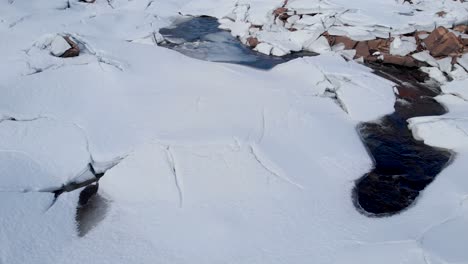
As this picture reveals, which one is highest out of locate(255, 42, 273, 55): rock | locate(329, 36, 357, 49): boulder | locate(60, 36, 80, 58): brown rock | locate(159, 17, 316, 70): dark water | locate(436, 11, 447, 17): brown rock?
locate(436, 11, 447, 17): brown rock

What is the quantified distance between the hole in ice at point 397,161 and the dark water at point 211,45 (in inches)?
92.4

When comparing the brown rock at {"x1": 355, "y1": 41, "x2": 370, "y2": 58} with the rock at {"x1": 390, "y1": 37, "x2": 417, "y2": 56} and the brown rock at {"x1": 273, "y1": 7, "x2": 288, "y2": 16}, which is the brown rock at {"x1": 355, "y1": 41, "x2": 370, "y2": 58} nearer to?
the rock at {"x1": 390, "y1": 37, "x2": 417, "y2": 56}

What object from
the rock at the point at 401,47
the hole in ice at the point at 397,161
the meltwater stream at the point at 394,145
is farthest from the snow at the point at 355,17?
the hole in ice at the point at 397,161

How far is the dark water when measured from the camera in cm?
700

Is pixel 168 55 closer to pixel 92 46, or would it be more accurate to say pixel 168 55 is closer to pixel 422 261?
pixel 92 46

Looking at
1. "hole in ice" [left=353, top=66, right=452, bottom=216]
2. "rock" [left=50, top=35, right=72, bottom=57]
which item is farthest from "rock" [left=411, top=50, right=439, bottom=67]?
"rock" [left=50, top=35, right=72, bottom=57]

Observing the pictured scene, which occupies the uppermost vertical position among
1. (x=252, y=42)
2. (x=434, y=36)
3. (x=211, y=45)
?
(x=434, y=36)

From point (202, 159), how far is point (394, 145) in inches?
87.3

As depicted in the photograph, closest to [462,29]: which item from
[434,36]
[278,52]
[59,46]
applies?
[434,36]

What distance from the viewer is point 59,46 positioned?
5629 millimetres

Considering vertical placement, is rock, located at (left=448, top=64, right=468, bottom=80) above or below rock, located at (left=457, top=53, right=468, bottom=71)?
below

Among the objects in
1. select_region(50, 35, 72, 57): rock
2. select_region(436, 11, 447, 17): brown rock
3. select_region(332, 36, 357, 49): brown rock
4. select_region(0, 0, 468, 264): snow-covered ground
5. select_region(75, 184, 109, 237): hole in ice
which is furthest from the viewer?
select_region(436, 11, 447, 17): brown rock

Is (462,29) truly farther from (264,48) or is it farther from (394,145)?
(394,145)

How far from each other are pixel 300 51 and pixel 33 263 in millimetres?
5842
